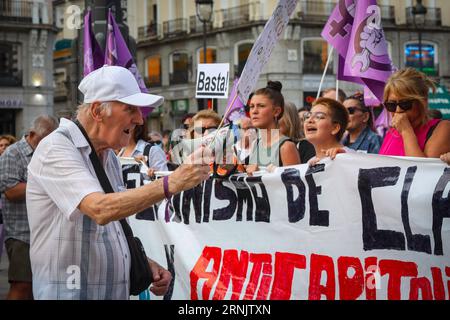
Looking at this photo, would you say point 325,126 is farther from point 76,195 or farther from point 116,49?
point 116,49

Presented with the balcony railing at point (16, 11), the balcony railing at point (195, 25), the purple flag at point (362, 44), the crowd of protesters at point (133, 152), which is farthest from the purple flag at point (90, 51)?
the balcony railing at point (195, 25)

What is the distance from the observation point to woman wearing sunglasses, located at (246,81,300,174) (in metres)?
5.73

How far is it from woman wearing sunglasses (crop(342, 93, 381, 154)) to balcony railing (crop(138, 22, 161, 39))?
35844mm

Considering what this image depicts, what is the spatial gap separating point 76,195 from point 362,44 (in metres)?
4.24

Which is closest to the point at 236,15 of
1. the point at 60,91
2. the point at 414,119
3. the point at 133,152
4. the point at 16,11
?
the point at 16,11

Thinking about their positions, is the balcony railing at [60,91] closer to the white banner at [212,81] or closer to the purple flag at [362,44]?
the white banner at [212,81]

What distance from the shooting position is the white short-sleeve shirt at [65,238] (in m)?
3.20

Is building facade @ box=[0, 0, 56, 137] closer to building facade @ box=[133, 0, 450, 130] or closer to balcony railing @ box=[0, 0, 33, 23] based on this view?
balcony railing @ box=[0, 0, 33, 23]

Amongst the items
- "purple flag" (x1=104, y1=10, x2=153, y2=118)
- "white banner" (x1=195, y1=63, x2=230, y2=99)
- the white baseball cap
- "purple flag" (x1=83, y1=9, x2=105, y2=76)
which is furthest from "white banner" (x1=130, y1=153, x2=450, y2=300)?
"white banner" (x1=195, y1=63, x2=230, y2=99)

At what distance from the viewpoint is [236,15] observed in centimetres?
3906

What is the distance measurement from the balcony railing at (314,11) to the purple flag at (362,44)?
30664 millimetres

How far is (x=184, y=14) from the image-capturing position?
1631 inches
